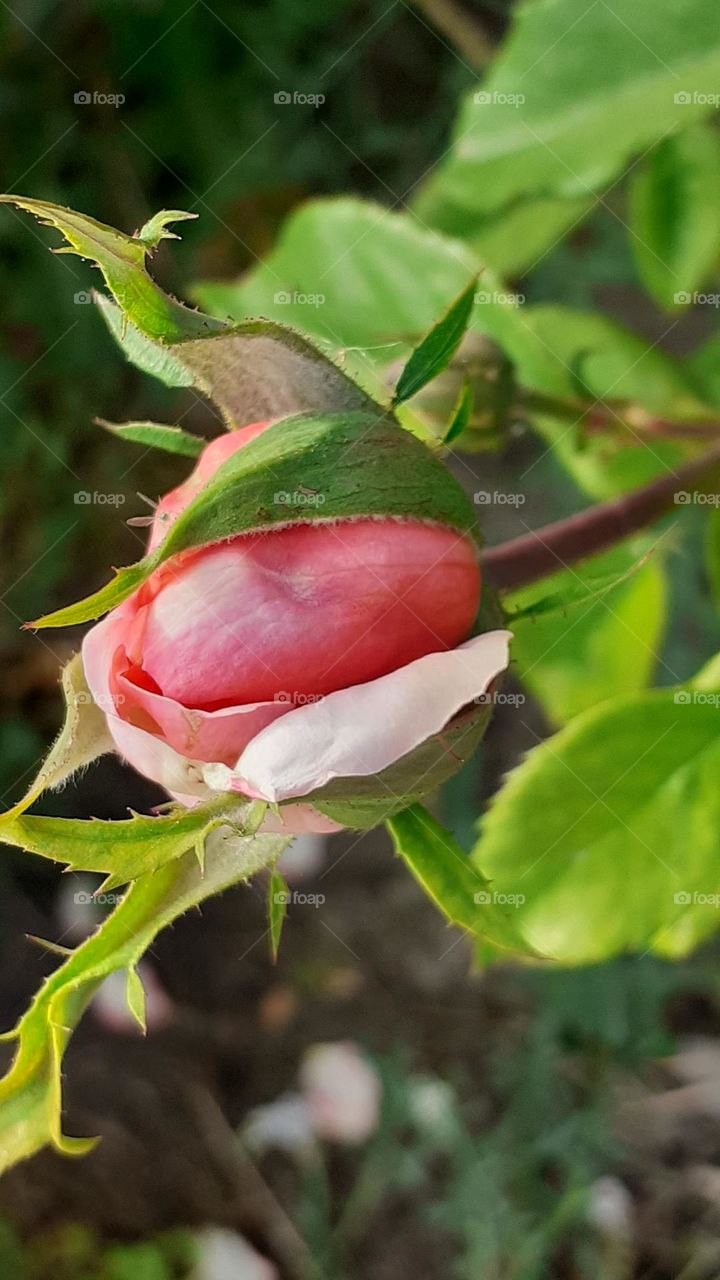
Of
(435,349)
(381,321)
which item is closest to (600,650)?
(381,321)

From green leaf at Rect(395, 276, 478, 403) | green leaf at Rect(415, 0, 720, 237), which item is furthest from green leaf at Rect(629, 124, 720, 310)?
green leaf at Rect(395, 276, 478, 403)

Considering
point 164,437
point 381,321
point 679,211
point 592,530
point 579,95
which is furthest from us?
point 679,211

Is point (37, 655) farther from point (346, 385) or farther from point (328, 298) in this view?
point (346, 385)

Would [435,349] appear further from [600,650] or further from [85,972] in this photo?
[600,650]

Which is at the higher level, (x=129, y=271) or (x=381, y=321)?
(x=129, y=271)

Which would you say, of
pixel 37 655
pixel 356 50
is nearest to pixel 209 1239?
pixel 37 655

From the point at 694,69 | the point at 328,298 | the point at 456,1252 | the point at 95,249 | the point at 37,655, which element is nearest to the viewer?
the point at 95,249
